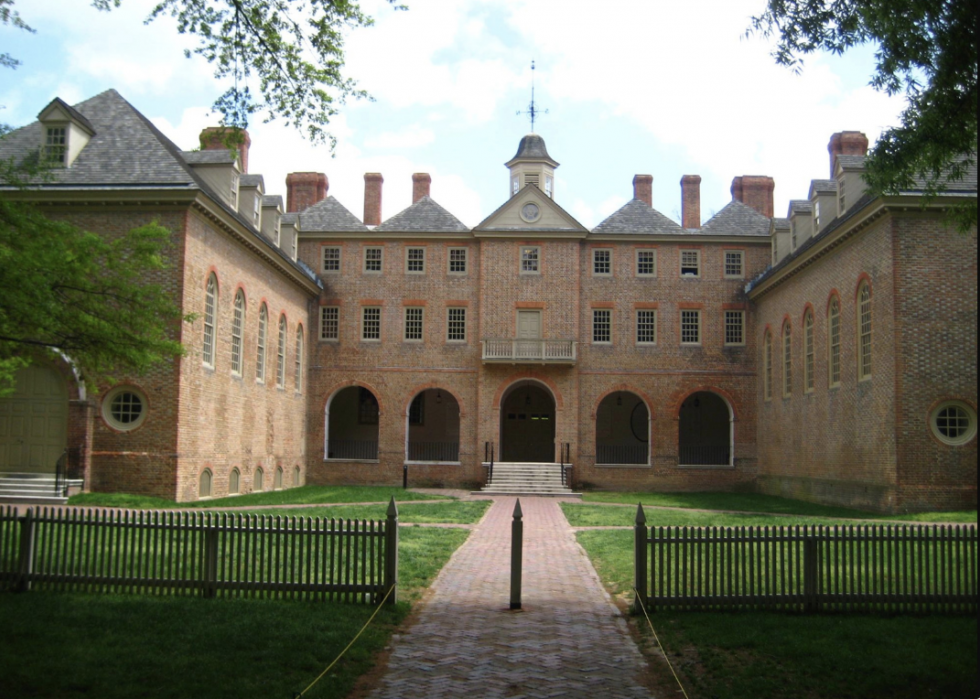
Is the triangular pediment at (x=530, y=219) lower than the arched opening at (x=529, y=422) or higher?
higher

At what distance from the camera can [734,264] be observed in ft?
120

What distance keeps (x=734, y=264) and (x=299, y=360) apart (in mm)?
17180

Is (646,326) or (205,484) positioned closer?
(205,484)

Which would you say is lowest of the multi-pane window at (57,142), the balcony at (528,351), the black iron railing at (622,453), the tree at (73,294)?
the black iron railing at (622,453)

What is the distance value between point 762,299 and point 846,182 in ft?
27.6

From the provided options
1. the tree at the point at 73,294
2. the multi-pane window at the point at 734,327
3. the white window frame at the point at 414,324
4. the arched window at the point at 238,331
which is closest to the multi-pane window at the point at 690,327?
the multi-pane window at the point at 734,327

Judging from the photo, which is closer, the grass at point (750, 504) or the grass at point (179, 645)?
the grass at point (179, 645)

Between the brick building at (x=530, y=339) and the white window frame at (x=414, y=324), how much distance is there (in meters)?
0.09

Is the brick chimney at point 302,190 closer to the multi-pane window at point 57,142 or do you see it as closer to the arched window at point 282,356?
the arched window at point 282,356

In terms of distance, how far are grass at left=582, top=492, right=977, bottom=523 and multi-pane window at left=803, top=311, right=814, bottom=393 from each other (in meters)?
3.70

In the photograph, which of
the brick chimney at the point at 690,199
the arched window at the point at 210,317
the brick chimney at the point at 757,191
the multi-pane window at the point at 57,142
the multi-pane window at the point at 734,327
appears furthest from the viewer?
the brick chimney at the point at 757,191

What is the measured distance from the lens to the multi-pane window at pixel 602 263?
120ft

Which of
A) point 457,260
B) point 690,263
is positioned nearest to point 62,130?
point 457,260

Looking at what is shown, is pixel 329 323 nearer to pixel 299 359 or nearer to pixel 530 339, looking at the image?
pixel 299 359
